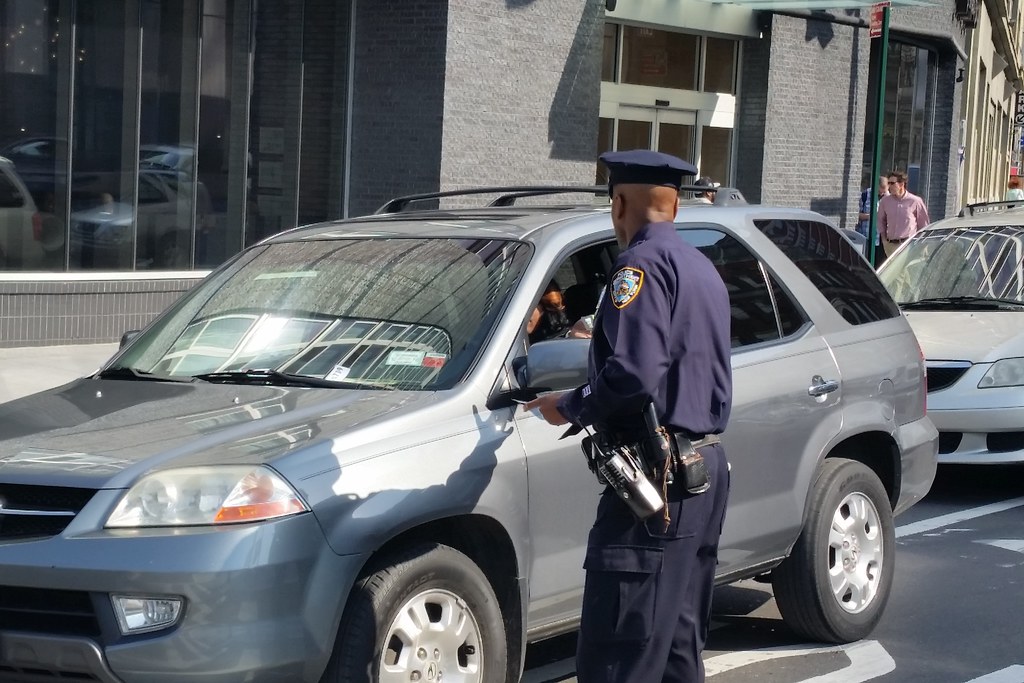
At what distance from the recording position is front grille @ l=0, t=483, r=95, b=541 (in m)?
3.91

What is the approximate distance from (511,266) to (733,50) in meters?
15.7

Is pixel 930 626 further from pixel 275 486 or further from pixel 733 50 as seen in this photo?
pixel 733 50

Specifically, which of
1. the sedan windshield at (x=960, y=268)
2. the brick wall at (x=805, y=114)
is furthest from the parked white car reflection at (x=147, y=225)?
the brick wall at (x=805, y=114)

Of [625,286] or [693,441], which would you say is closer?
[625,286]

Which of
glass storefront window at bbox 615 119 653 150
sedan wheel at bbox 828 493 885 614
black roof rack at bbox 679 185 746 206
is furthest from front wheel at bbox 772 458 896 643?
glass storefront window at bbox 615 119 653 150

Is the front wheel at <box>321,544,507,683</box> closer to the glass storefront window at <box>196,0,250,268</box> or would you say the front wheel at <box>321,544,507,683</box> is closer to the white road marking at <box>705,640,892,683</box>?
the white road marking at <box>705,640,892,683</box>

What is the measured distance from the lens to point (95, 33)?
13250mm

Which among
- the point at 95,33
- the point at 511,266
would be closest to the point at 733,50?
the point at 95,33

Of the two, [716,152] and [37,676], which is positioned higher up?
[716,152]

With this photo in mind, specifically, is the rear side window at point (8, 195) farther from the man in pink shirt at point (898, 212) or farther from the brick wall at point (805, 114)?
the brick wall at point (805, 114)

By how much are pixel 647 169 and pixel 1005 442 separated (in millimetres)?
5835

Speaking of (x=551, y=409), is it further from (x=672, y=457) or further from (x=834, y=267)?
(x=834, y=267)

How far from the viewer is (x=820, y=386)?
5.59 meters

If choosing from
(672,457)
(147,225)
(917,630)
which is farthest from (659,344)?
(147,225)
